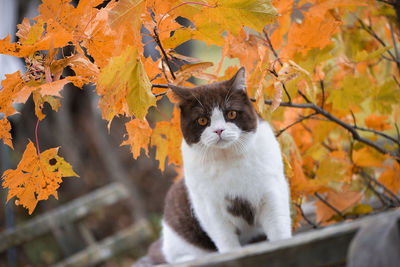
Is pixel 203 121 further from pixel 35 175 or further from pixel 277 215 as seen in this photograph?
pixel 35 175

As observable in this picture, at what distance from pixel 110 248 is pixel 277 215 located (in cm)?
201

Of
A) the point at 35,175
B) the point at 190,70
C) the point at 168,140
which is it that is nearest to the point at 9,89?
the point at 35,175

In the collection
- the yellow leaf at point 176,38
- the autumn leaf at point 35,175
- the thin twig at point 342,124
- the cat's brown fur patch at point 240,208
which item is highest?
the yellow leaf at point 176,38

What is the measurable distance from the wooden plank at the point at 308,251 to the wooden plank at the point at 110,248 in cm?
251

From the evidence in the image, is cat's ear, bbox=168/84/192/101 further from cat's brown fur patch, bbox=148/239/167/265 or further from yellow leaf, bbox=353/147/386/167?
cat's brown fur patch, bbox=148/239/167/265

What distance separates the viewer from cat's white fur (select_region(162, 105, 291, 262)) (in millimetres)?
1243

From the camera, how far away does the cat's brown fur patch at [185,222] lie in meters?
1.55

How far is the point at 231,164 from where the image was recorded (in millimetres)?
1252

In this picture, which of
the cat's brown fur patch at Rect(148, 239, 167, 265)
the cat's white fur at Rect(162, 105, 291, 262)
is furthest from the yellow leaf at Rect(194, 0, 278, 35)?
the cat's brown fur patch at Rect(148, 239, 167, 265)

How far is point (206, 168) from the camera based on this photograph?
1.28 m

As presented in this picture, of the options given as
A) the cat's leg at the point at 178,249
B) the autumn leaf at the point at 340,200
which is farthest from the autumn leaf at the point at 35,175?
the autumn leaf at the point at 340,200

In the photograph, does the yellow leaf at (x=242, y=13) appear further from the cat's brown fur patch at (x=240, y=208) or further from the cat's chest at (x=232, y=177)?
the cat's brown fur patch at (x=240, y=208)

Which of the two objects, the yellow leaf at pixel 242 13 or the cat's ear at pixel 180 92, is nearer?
the yellow leaf at pixel 242 13

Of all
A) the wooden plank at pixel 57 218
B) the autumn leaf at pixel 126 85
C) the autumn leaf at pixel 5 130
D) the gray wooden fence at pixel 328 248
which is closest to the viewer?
the gray wooden fence at pixel 328 248
